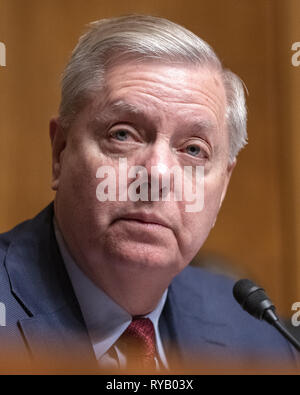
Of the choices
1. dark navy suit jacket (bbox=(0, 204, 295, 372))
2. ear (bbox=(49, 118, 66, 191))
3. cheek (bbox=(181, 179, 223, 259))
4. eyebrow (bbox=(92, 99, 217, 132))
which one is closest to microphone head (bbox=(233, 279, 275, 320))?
cheek (bbox=(181, 179, 223, 259))

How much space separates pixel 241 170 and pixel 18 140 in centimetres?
64

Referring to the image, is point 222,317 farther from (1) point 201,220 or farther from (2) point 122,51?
(2) point 122,51

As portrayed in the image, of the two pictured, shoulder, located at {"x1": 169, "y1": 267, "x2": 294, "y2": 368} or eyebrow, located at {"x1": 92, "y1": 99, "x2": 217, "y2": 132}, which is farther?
shoulder, located at {"x1": 169, "y1": 267, "x2": 294, "y2": 368}

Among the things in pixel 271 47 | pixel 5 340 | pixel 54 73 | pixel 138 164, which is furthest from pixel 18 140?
pixel 271 47

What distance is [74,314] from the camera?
4.32 feet

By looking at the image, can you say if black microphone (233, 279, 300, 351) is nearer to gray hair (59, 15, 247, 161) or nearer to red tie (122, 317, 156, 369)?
red tie (122, 317, 156, 369)

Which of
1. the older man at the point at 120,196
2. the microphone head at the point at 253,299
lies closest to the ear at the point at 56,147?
the older man at the point at 120,196

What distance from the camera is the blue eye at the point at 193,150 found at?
134 cm

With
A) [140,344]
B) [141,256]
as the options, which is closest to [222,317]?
[140,344]

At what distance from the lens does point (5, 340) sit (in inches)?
49.3

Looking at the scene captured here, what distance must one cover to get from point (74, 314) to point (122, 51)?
0.63 metres

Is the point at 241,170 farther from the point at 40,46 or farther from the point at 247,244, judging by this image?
the point at 40,46

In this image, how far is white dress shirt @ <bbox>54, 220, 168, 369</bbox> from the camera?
134cm

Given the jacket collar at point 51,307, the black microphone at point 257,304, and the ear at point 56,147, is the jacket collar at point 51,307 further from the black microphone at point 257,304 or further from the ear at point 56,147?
the black microphone at point 257,304
